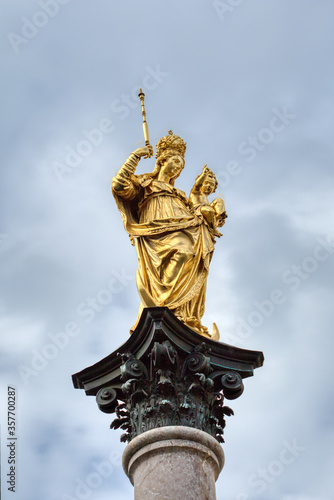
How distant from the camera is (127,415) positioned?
14.4 meters

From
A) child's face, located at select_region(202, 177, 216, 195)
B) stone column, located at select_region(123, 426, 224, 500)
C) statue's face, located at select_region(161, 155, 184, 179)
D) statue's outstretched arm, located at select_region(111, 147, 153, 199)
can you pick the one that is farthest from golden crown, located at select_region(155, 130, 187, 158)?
stone column, located at select_region(123, 426, 224, 500)

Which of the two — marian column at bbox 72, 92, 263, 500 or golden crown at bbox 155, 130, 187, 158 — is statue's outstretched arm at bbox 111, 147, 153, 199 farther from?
golden crown at bbox 155, 130, 187, 158

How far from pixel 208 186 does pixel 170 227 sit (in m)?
2.12

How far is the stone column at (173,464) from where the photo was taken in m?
12.9

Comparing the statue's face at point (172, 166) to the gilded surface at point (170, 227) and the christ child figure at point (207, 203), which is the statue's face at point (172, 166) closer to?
the gilded surface at point (170, 227)

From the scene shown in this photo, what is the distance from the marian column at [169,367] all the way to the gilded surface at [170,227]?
0.02m

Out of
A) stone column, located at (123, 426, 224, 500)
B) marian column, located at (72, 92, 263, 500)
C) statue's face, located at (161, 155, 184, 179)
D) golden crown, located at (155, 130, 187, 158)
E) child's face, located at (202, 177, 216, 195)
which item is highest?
golden crown, located at (155, 130, 187, 158)

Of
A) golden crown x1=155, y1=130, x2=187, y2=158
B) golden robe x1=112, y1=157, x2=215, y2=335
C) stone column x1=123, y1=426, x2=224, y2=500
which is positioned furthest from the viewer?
golden crown x1=155, y1=130, x2=187, y2=158

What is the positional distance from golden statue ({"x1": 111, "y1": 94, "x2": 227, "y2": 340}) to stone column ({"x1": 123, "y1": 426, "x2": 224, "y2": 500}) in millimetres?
2716

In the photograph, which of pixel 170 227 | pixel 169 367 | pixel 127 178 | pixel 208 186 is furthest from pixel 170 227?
pixel 169 367

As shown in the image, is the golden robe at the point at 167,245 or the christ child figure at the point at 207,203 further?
the christ child figure at the point at 207,203

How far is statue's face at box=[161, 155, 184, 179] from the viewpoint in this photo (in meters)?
18.6

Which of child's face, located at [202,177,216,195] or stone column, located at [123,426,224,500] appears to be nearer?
stone column, located at [123,426,224,500]

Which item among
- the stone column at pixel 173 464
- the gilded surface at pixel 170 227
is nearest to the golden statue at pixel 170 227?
the gilded surface at pixel 170 227
